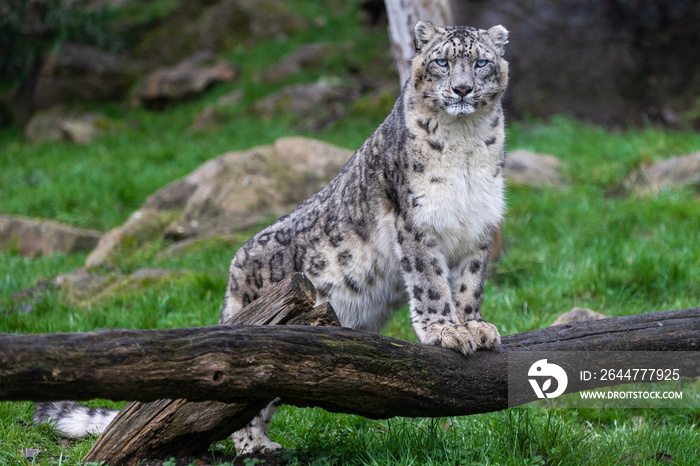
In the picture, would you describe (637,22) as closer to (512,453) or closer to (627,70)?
(627,70)

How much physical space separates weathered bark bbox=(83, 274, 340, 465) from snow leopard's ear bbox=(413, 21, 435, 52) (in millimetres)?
1640

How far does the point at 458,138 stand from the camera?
4.06 metres

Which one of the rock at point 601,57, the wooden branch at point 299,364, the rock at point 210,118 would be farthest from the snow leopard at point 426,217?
the rock at point 210,118

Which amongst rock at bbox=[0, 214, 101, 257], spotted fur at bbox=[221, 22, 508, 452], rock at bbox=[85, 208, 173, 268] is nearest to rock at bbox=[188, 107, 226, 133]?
rock at bbox=[85, 208, 173, 268]

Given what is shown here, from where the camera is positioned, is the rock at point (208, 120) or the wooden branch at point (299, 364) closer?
the wooden branch at point (299, 364)

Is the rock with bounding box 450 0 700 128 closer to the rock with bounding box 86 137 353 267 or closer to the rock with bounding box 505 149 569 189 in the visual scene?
the rock with bounding box 505 149 569 189

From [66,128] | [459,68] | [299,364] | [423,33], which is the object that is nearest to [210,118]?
[66,128]

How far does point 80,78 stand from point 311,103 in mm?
6587

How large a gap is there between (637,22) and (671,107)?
163 cm

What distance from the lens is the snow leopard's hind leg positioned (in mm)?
4043

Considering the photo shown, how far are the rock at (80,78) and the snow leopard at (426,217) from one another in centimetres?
1451

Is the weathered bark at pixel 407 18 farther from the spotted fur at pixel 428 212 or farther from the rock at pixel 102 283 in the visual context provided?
the rock at pixel 102 283

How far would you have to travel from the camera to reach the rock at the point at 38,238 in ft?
28.9

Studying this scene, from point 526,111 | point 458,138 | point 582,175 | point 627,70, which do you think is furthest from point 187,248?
point 627,70
